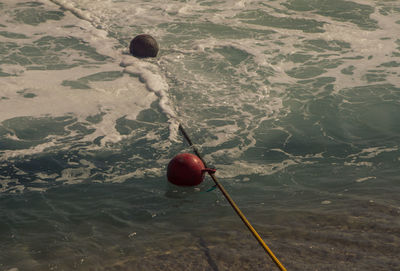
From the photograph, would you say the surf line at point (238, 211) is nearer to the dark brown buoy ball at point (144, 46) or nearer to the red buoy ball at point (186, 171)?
the red buoy ball at point (186, 171)

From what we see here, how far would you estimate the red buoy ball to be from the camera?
22.6 feet

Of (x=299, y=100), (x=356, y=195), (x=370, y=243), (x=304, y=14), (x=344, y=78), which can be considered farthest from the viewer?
(x=304, y=14)

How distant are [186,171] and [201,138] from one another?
6.43 ft

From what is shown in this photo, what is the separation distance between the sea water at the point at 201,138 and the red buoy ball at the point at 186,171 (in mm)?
178

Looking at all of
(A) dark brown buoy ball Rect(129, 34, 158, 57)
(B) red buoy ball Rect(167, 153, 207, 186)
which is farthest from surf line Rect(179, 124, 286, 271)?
(A) dark brown buoy ball Rect(129, 34, 158, 57)

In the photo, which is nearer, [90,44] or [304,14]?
[90,44]

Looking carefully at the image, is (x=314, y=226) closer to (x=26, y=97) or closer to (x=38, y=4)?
(x=26, y=97)

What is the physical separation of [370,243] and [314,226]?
72 centimetres

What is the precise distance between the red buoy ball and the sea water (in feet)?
0.58

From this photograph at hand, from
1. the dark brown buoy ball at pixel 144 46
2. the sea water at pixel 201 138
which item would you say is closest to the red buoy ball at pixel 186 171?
the sea water at pixel 201 138

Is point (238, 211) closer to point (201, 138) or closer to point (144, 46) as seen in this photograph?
point (201, 138)

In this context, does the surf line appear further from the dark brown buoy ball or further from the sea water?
the dark brown buoy ball

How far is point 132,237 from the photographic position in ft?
18.8

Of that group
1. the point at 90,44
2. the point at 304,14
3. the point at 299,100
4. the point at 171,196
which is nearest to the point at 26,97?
the point at 90,44
